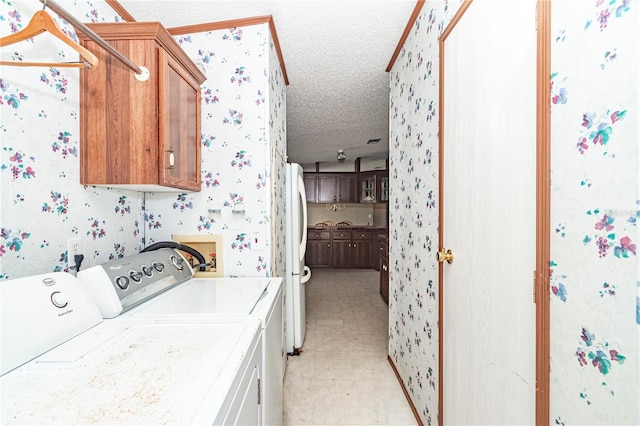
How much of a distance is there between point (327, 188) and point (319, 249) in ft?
4.71

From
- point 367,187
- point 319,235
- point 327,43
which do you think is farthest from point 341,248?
point 327,43

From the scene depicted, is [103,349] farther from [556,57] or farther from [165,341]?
[556,57]

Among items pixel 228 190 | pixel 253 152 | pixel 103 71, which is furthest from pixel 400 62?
pixel 103 71

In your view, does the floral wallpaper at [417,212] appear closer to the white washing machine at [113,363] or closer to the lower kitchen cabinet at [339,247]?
the white washing machine at [113,363]

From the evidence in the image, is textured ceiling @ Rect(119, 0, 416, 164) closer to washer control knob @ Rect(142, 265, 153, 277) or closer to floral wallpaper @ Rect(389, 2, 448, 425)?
floral wallpaper @ Rect(389, 2, 448, 425)

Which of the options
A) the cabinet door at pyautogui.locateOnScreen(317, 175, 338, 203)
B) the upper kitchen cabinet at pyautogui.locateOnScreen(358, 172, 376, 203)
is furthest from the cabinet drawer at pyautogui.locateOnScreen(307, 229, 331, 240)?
the upper kitchen cabinet at pyautogui.locateOnScreen(358, 172, 376, 203)

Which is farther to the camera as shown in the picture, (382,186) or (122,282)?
(382,186)

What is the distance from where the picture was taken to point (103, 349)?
2.60ft

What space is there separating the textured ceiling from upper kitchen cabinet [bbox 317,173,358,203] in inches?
107

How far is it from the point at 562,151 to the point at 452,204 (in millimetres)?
577

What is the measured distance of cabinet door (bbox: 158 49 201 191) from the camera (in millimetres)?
1225

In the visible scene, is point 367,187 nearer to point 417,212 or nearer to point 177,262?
point 417,212

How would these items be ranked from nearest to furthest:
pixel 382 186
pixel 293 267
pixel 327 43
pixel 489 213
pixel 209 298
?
pixel 489 213, pixel 209 298, pixel 327 43, pixel 293 267, pixel 382 186

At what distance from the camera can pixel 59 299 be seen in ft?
2.82
